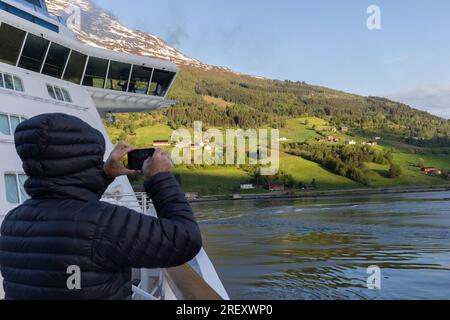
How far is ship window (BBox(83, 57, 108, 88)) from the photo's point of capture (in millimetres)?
13790

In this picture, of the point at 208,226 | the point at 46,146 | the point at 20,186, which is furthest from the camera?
the point at 208,226

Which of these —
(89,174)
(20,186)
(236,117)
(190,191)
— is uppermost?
(236,117)

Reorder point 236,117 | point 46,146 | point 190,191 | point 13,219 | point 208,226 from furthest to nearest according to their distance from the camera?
point 236,117 → point 190,191 → point 208,226 → point 13,219 → point 46,146

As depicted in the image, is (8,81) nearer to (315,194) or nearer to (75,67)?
(75,67)

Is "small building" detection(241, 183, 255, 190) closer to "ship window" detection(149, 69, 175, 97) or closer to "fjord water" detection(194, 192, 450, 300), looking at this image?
"fjord water" detection(194, 192, 450, 300)

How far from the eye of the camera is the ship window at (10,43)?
420 inches

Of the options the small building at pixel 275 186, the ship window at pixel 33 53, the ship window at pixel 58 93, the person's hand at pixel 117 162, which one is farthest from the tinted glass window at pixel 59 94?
the small building at pixel 275 186

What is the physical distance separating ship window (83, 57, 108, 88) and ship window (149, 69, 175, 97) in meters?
2.18

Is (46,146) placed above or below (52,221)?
above

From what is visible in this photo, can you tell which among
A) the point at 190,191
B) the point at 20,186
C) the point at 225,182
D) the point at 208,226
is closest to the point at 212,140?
the point at 225,182

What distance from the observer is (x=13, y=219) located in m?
2.21

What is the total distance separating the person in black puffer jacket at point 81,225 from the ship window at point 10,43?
31.9 ft
